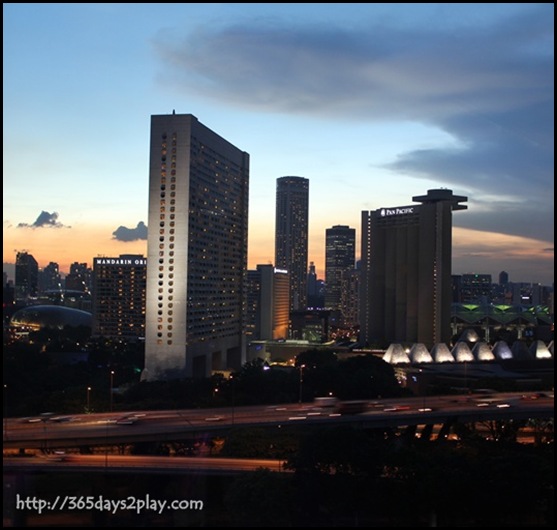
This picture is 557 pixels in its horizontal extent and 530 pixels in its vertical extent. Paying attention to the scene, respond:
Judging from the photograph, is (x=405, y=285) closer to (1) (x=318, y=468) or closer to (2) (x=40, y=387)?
(2) (x=40, y=387)

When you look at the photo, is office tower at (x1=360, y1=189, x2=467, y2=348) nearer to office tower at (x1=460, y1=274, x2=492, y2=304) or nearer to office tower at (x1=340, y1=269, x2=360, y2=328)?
office tower at (x1=460, y1=274, x2=492, y2=304)

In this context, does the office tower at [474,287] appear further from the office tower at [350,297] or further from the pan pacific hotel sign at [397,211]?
the pan pacific hotel sign at [397,211]

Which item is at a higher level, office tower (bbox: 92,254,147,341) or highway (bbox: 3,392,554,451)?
office tower (bbox: 92,254,147,341)

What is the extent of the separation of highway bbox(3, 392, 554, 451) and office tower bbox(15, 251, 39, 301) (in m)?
41.7

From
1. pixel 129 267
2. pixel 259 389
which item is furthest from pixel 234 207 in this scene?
pixel 129 267

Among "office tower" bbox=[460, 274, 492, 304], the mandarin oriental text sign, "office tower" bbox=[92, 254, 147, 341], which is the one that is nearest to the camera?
→ "office tower" bbox=[92, 254, 147, 341]

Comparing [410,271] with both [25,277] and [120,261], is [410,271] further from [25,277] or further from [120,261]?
[25,277]

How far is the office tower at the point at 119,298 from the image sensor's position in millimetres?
51656

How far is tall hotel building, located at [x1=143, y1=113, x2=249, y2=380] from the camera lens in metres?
27.7

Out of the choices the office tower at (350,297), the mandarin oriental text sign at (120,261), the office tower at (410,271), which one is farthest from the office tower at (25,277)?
the office tower at (350,297)

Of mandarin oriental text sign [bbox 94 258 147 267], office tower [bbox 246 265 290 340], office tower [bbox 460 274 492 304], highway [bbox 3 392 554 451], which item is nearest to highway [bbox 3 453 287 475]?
highway [bbox 3 392 554 451]

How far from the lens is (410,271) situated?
138 feet

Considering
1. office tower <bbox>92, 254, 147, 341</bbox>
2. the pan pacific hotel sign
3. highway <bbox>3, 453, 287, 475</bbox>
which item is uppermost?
the pan pacific hotel sign

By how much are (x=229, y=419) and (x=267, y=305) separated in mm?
43868
